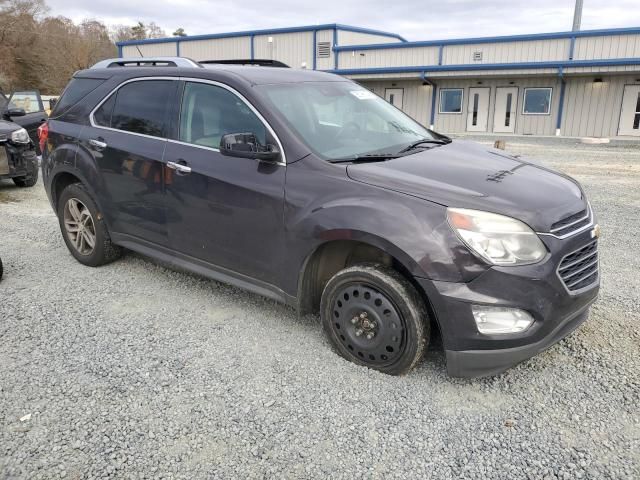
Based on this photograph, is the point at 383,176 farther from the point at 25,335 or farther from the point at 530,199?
the point at 25,335

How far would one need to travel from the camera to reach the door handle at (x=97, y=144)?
15.2ft

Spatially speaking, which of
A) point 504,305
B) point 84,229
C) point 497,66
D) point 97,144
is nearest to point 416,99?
point 497,66

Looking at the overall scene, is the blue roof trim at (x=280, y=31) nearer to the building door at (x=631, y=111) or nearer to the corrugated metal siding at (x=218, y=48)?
the corrugated metal siding at (x=218, y=48)

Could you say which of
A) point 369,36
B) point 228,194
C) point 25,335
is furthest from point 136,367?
point 369,36

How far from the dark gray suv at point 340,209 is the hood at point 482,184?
0.5 inches

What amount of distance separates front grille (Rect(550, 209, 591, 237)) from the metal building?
2291 cm

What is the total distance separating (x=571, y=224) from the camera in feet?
10.1

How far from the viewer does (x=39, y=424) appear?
2820 mm

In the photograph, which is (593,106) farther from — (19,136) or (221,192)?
(221,192)

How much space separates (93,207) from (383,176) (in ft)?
9.91

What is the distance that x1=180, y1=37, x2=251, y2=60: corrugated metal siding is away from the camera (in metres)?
33.4

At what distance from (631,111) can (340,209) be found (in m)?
25.4

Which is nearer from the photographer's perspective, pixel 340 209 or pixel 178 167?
pixel 340 209

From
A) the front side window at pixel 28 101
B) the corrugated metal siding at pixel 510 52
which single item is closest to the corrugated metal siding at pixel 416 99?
the corrugated metal siding at pixel 510 52
